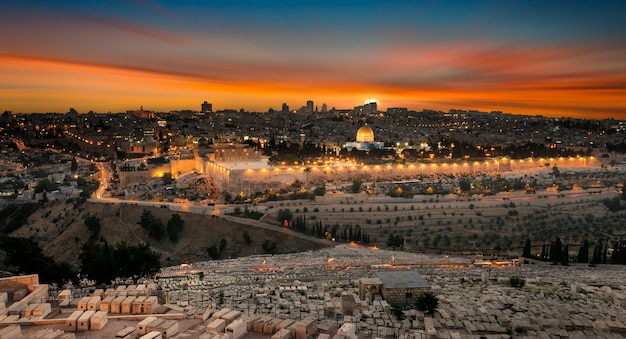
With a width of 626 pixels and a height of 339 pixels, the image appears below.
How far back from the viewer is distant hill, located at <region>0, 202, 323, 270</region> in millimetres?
20250

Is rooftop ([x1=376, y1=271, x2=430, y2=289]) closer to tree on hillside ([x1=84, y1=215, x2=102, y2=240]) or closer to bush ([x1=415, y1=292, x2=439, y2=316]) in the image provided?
bush ([x1=415, y1=292, x2=439, y2=316])

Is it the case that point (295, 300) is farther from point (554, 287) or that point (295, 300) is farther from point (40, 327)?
point (554, 287)

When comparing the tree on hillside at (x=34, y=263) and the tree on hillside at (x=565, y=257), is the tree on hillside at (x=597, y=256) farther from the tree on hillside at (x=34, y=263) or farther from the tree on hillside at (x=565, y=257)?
the tree on hillside at (x=34, y=263)

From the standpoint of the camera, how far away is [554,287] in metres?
13.2

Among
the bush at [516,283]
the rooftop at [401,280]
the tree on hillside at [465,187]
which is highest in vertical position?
the tree on hillside at [465,187]

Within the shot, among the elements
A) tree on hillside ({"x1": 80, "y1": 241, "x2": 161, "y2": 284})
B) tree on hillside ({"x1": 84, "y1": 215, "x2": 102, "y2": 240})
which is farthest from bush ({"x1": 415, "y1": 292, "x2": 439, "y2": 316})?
tree on hillside ({"x1": 84, "y1": 215, "x2": 102, "y2": 240})

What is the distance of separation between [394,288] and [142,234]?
47.3 feet

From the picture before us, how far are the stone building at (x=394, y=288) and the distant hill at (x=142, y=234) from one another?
836 centimetres

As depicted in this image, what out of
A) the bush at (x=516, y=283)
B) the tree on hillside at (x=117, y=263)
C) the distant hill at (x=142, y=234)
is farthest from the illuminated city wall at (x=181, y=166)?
the bush at (x=516, y=283)

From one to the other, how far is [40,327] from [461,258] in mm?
14510

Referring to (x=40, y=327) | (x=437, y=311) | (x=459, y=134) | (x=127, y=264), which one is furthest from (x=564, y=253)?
(x=459, y=134)

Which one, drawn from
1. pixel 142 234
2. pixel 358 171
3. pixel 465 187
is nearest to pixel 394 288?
pixel 142 234

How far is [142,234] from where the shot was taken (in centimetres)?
2227

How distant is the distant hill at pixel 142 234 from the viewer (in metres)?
20.2
